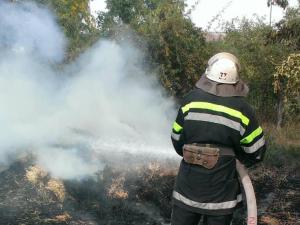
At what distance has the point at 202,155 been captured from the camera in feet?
10.6

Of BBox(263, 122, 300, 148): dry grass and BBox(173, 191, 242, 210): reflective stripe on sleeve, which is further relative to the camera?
BBox(263, 122, 300, 148): dry grass

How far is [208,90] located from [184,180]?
794 millimetres

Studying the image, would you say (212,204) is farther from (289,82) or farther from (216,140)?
(289,82)

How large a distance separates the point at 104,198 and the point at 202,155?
274cm

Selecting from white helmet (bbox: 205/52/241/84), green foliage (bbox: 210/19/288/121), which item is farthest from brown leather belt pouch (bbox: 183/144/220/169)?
green foliage (bbox: 210/19/288/121)

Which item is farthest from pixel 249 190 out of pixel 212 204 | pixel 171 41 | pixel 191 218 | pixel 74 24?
pixel 74 24

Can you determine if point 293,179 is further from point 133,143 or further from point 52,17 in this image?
point 52,17

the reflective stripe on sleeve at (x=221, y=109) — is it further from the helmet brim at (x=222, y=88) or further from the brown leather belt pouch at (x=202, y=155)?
the brown leather belt pouch at (x=202, y=155)

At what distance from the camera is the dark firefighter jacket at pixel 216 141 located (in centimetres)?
320

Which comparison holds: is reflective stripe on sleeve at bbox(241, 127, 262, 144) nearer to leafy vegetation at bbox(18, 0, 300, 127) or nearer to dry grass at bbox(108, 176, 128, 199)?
dry grass at bbox(108, 176, 128, 199)

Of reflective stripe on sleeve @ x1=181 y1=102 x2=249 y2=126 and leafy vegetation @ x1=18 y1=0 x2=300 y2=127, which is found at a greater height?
leafy vegetation @ x1=18 y1=0 x2=300 y2=127

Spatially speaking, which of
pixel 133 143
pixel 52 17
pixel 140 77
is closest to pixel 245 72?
pixel 140 77

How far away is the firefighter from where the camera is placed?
321 centimetres

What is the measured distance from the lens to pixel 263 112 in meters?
11.8
